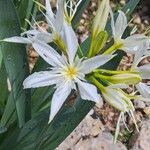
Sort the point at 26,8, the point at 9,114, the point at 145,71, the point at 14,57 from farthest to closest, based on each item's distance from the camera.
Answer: the point at 26,8, the point at 9,114, the point at 14,57, the point at 145,71

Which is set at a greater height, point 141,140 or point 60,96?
point 60,96

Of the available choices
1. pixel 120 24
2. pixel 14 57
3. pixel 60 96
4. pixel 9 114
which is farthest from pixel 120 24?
pixel 9 114

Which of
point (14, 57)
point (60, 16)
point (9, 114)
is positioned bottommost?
point (9, 114)

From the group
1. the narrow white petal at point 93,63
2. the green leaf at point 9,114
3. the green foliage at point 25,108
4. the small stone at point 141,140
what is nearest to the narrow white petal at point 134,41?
the narrow white petal at point 93,63

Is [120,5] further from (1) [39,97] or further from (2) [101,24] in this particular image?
(2) [101,24]

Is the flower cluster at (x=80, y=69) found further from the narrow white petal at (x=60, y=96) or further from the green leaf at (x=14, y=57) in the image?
the green leaf at (x=14, y=57)

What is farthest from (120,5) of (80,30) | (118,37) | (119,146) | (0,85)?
(118,37)

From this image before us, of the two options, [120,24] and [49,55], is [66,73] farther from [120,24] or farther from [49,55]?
[120,24]
